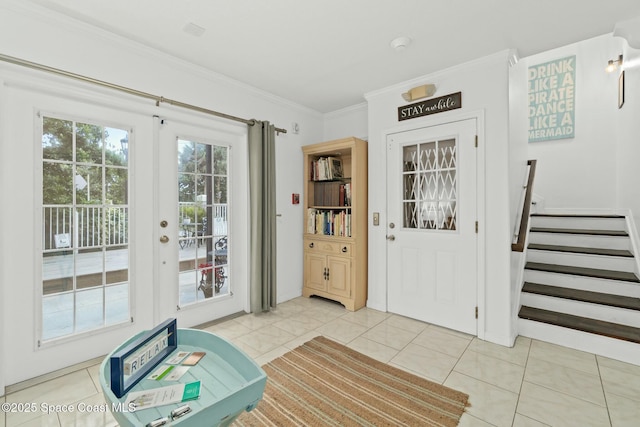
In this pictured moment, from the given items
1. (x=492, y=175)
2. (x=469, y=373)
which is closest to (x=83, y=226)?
(x=469, y=373)

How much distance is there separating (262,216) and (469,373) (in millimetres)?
2462

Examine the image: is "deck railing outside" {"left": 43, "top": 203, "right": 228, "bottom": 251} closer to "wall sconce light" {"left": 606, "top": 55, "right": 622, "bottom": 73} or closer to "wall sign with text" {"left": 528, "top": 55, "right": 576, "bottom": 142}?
"wall sconce light" {"left": 606, "top": 55, "right": 622, "bottom": 73}

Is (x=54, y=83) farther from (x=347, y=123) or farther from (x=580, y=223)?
(x=580, y=223)

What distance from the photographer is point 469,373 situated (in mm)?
2213

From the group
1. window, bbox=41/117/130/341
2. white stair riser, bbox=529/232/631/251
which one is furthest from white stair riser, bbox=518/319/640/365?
window, bbox=41/117/130/341

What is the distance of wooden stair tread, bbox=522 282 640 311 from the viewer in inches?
102

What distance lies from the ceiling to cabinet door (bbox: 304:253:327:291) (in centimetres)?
226

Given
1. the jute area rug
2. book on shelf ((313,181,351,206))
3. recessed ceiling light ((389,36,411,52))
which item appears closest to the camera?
the jute area rug

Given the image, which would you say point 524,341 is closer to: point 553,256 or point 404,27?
point 553,256

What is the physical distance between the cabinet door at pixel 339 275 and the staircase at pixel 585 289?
5.83ft

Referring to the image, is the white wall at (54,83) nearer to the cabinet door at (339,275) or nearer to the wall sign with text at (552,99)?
the cabinet door at (339,275)

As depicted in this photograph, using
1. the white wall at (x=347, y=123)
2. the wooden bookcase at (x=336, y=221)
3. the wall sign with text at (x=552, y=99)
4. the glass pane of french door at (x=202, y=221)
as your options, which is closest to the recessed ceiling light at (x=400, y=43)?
the wooden bookcase at (x=336, y=221)

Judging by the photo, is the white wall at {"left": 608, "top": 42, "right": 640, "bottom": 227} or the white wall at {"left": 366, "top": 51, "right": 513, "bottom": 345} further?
the white wall at {"left": 608, "top": 42, "right": 640, "bottom": 227}

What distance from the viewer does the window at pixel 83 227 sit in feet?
7.12
